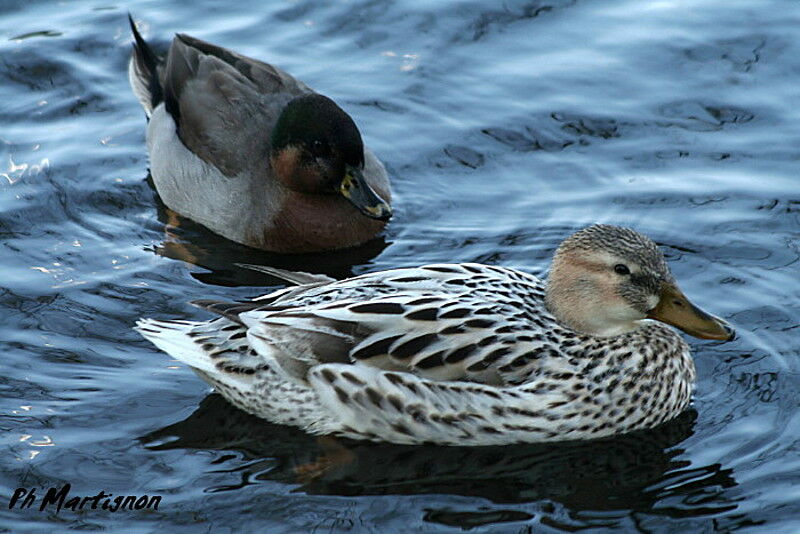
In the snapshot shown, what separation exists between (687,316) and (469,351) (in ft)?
3.92

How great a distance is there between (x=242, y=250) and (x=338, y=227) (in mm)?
706

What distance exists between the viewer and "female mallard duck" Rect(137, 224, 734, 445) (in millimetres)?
7230

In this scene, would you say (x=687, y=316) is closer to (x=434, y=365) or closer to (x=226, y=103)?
(x=434, y=365)

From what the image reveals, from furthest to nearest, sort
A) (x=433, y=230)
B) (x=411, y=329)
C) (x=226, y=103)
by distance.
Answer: (x=226, y=103)
(x=433, y=230)
(x=411, y=329)

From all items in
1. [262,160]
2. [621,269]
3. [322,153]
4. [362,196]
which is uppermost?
[621,269]

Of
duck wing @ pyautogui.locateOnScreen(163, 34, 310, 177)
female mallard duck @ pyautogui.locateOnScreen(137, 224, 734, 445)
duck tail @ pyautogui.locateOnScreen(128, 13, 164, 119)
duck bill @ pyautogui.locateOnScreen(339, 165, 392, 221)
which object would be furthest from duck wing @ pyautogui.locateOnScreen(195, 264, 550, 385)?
duck tail @ pyautogui.locateOnScreen(128, 13, 164, 119)

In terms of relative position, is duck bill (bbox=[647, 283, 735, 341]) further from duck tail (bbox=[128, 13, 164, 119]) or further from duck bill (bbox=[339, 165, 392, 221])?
duck tail (bbox=[128, 13, 164, 119])

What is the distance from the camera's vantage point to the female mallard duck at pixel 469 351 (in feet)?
23.7

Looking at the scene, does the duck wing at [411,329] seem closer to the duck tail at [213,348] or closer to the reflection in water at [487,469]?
the duck tail at [213,348]

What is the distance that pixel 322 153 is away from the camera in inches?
394

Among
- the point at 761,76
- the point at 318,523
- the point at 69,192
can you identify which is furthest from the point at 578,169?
the point at 318,523

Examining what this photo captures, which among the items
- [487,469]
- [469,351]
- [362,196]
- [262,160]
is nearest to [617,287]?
[469,351]

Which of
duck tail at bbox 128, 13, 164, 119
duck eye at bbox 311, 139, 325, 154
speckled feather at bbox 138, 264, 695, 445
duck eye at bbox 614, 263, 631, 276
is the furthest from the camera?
duck tail at bbox 128, 13, 164, 119

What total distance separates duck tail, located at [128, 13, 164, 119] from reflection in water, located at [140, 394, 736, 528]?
14.7ft
